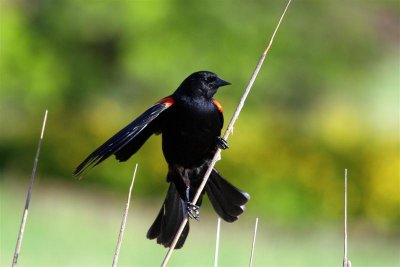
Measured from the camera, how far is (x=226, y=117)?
1180 cm

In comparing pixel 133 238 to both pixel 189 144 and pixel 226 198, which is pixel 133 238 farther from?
pixel 189 144

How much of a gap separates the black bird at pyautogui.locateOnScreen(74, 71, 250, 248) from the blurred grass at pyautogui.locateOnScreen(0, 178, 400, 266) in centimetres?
334

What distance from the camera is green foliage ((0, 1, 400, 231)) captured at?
11203 mm

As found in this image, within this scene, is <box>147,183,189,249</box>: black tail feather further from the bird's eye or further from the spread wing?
the bird's eye

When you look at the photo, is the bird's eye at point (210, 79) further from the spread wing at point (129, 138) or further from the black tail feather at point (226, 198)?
the black tail feather at point (226, 198)

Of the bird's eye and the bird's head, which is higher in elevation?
the bird's eye

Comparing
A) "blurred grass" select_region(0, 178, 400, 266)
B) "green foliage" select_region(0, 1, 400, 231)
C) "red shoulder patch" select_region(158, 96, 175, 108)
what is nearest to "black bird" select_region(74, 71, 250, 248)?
"red shoulder patch" select_region(158, 96, 175, 108)

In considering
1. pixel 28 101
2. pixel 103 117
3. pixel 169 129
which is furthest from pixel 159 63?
pixel 169 129

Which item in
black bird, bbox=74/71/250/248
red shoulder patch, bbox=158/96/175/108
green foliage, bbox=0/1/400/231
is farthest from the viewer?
green foliage, bbox=0/1/400/231

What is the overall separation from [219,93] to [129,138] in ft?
31.2

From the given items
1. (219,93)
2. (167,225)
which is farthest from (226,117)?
(167,225)

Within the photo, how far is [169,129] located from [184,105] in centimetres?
17

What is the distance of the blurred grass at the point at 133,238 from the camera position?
27.4ft

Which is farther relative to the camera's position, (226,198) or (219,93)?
(219,93)
